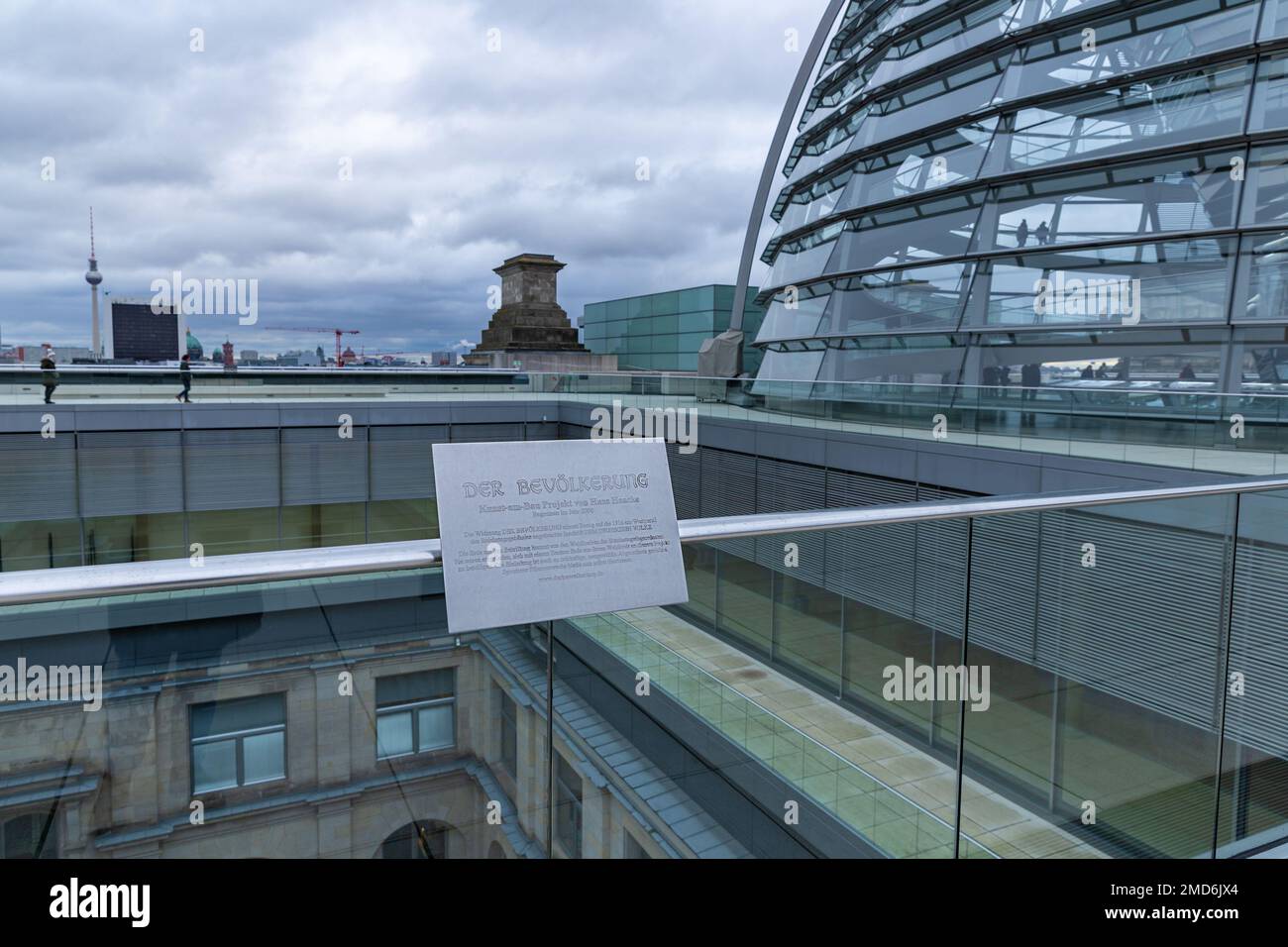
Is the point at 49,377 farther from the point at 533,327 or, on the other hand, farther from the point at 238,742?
the point at 238,742

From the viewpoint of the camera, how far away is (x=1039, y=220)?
51.9 ft

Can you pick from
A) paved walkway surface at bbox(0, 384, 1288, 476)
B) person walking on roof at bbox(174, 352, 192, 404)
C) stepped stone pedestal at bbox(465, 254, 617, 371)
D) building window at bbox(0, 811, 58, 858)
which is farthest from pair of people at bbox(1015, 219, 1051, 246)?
stepped stone pedestal at bbox(465, 254, 617, 371)

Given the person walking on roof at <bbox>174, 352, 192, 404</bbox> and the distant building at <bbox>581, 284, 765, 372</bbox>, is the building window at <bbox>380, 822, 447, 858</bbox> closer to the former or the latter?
the person walking on roof at <bbox>174, 352, 192, 404</bbox>

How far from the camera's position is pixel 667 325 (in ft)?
144

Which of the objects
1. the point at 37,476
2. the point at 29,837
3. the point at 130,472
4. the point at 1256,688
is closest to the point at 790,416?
the point at 1256,688

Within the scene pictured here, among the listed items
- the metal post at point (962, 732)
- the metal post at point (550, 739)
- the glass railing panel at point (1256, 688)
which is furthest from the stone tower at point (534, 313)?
the metal post at point (550, 739)

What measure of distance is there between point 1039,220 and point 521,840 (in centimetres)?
1604

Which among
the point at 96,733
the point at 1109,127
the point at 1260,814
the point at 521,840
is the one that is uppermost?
the point at 1109,127

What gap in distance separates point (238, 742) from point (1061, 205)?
54.2ft

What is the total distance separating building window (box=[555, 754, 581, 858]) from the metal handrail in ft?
2.29

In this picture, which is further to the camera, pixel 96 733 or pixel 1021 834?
pixel 1021 834

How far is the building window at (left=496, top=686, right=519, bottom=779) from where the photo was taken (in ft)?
7.93
